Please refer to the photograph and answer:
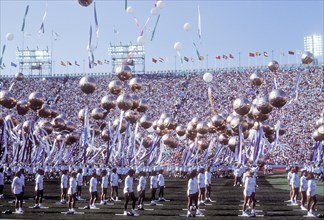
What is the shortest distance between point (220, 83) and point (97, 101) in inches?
669

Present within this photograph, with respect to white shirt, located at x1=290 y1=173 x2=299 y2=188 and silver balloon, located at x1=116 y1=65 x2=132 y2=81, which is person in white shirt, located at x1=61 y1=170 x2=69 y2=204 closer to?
silver balloon, located at x1=116 y1=65 x2=132 y2=81

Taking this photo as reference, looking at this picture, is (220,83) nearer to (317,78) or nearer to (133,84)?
(317,78)

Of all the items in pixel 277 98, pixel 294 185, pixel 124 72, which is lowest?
pixel 294 185

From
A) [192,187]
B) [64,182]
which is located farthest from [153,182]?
[192,187]

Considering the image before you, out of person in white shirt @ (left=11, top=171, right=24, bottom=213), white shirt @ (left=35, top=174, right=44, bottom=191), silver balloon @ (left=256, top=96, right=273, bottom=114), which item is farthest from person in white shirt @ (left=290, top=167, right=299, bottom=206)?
person in white shirt @ (left=11, top=171, right=24, bottom=213)

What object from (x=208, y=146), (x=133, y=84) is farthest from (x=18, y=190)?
(x=208, y=146)

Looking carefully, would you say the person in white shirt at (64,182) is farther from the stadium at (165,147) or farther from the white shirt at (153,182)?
the white shirt at (153,182)

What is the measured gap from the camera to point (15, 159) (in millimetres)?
30516

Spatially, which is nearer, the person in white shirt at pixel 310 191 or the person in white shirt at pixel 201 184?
the person in white shirt at pixel 310 191

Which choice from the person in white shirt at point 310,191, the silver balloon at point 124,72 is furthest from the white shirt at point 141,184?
the person in white shirt at point 310,191

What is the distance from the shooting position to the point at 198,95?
61.3 meters

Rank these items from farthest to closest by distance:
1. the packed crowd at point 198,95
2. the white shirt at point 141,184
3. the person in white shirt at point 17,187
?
1. the packed crowd at point 198,95
2. the white shirt at point 141,184
3. the person in white shirt at point 17,187

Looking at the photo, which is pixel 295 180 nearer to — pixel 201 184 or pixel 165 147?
pixel 201 184

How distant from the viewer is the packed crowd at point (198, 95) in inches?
2084
